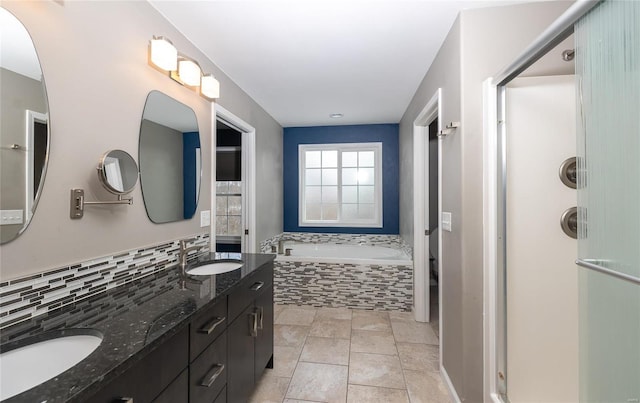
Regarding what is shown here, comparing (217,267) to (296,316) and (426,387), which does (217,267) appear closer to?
(296,316)

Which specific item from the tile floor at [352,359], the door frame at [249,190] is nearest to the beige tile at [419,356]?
the tile floor at [352,359]

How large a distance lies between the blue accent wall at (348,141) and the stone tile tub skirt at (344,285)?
118 cm

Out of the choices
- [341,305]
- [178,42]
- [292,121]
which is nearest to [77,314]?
[178,42]

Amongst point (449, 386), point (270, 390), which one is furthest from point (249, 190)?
point (449, 386)

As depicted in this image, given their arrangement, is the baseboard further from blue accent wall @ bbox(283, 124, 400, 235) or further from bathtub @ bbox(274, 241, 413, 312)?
blue accent wall @ bbox(283, 124, 400, 235)

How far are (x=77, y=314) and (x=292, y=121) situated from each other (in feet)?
11.4

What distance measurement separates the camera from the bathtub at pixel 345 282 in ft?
10.1

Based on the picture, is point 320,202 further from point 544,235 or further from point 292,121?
point 544,235

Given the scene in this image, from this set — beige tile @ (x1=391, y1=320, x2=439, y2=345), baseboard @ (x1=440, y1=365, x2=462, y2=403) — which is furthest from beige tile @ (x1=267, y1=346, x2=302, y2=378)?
baseboard @ (x1=440, y1=365, x2=462, y2=403)

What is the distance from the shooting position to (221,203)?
3906 mm

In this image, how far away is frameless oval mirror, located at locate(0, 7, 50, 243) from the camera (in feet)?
2.90

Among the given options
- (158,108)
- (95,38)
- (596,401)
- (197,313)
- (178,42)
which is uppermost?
(178,42)

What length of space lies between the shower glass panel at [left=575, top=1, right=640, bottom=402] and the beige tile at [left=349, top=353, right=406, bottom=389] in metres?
1.16

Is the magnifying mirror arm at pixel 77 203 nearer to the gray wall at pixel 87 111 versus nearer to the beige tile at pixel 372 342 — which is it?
the gray wall at pixel 87 111
